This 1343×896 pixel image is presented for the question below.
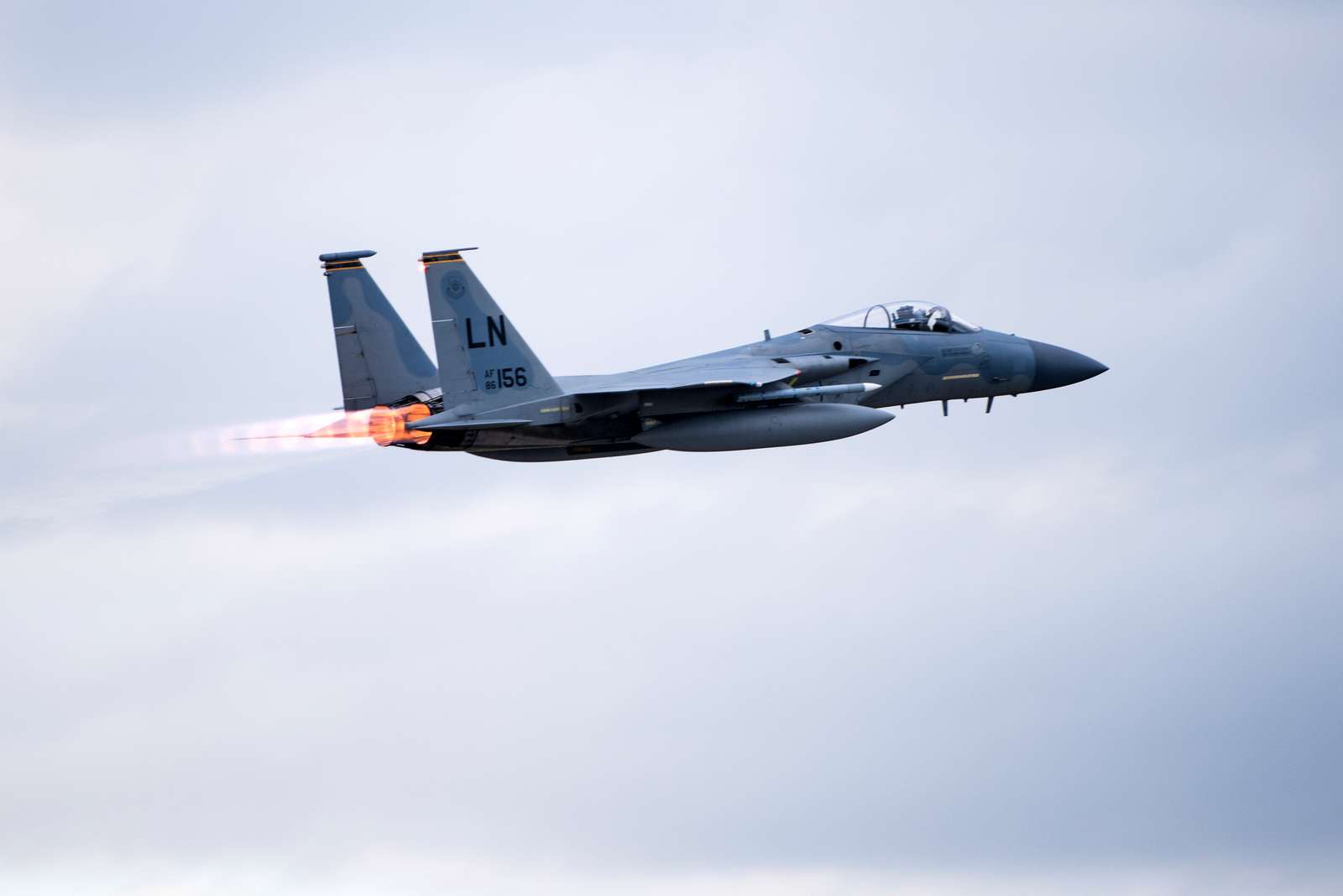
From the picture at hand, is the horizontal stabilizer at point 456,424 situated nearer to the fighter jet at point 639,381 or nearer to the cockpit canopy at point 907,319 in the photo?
the fighter jet at point 639,381

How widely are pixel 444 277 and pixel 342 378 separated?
188 inches

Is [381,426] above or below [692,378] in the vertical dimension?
below

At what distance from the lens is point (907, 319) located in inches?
1850

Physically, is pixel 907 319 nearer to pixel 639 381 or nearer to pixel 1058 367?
pixel 1058 367

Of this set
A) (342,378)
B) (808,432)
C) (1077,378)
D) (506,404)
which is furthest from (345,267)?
(1077,378)

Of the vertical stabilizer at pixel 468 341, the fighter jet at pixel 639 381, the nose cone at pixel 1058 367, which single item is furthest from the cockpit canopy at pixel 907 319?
the vertical stabilizer at pixel 468 341

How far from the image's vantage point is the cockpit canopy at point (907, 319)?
46.6 m

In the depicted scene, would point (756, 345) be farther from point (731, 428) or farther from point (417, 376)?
point (417, 376)

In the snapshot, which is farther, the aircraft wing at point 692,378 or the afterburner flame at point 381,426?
the afterburner flame at point 381,426

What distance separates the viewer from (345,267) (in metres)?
45.9

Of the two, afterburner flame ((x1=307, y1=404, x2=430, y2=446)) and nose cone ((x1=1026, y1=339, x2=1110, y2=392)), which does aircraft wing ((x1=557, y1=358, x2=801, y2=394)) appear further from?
nose cone ((x1=1026, y1=339, x2=1110, y2=392))

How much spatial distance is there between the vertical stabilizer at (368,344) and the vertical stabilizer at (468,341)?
153 inches

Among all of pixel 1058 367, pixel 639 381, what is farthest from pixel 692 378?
pixel 1058 367

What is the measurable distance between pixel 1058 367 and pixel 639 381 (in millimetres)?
10033
